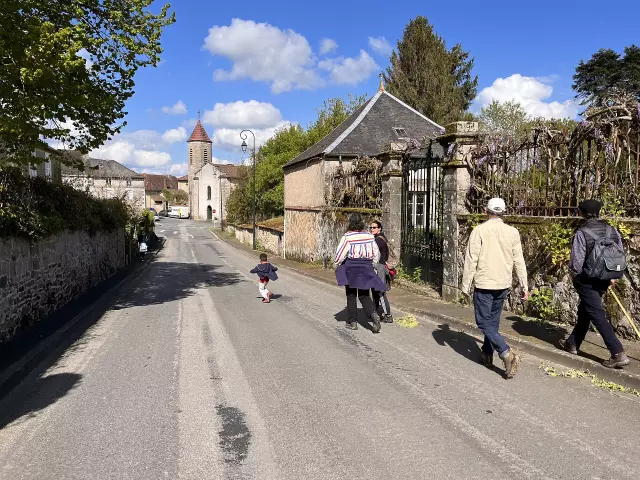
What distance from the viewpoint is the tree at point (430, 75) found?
39219mm

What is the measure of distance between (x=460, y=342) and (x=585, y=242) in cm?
231

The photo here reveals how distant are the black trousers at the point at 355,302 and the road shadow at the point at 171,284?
545cm

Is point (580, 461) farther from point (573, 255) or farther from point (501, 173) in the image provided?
point (501, 173)

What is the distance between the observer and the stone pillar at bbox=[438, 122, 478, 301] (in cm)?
910

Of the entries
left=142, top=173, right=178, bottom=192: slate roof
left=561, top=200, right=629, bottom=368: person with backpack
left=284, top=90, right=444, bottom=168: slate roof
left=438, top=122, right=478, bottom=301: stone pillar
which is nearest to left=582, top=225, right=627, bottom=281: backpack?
left=561, top=200, right=629, bottom=368: person with backpack

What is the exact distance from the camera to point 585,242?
16.6 feet

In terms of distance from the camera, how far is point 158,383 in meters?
5.09

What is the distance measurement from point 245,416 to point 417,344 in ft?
10.3

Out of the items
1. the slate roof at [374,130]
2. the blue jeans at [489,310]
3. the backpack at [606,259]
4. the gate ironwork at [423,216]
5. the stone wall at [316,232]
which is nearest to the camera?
the backpack at [606,259]

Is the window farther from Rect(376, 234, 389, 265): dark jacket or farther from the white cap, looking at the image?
the white cap

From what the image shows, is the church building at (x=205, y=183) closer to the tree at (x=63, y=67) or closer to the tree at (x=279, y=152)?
the tree at (x=279, y=152)

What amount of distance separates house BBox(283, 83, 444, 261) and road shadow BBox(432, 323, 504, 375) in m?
10.3

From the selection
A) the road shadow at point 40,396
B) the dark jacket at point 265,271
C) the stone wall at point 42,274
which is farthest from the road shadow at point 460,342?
the stone wall at point 42,274

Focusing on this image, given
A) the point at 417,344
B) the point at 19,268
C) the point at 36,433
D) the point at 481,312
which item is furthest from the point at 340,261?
the point at 19,268
